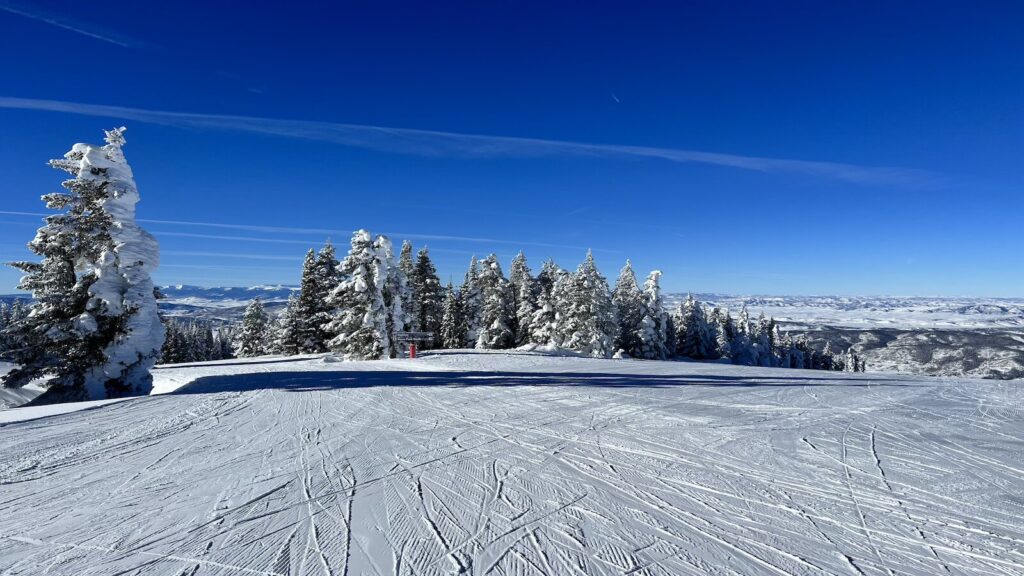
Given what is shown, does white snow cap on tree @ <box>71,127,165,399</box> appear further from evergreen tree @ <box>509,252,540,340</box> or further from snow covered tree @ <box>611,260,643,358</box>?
snow covered tree @ <box>611,260,643,358</box>

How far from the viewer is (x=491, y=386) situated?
1291 centimetres

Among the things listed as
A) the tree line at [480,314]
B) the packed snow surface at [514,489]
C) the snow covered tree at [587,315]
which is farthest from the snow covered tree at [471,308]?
the packed snow surface at [514,489]

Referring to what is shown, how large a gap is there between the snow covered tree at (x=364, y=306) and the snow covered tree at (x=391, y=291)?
1.08 ft

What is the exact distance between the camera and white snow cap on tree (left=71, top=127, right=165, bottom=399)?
13.1 m

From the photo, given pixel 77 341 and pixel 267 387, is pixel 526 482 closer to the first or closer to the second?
pixel 267 387

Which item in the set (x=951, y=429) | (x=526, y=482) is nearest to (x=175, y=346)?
(x=526, y=482)

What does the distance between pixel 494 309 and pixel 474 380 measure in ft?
88.4

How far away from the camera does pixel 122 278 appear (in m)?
13.6

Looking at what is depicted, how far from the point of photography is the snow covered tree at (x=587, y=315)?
117 ft

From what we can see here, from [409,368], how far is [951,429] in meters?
16.0

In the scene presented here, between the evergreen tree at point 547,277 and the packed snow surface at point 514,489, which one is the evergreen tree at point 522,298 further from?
the packed snow surface at point 514,489

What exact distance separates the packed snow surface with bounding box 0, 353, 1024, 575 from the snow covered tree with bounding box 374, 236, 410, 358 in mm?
17428

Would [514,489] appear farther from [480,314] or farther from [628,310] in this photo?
[628,310]

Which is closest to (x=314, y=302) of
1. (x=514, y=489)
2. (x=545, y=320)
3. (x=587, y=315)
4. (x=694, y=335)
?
(x=545, y=320)
